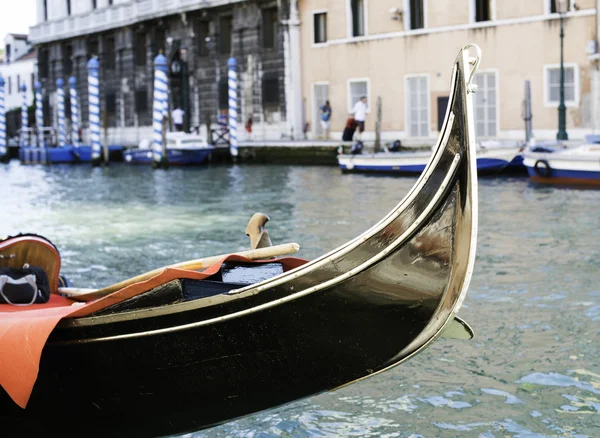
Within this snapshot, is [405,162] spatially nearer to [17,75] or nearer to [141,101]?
[141,101]

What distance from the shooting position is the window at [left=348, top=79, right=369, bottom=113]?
2269 cm

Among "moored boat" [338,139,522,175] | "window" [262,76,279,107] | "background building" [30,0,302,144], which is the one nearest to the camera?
"moored boat" [338,139,522,175]

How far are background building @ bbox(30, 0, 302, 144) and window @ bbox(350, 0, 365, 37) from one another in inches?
75.6

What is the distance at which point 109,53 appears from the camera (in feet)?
105

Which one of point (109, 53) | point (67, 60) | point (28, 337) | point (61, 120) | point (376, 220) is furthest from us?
point (67, 60)

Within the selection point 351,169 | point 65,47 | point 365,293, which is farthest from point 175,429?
point 65,47

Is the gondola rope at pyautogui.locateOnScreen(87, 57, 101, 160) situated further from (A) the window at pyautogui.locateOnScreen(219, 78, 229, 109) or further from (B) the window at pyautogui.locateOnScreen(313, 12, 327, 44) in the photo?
(B) the window at pyautogui.locateOnScreen(313, 12, 327, 44)

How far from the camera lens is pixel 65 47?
3469 cm

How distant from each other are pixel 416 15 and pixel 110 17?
12.8 metres

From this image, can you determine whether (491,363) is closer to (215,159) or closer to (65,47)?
(215,159)

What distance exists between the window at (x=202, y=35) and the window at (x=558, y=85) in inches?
444

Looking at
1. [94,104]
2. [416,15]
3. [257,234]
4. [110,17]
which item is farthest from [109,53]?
[257,234]

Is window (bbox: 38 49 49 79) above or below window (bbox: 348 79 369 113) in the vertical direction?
above

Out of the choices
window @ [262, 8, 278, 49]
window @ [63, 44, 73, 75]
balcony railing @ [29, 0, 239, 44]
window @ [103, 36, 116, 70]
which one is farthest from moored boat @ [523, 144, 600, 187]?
window @ [63, 44, 73, 75]
